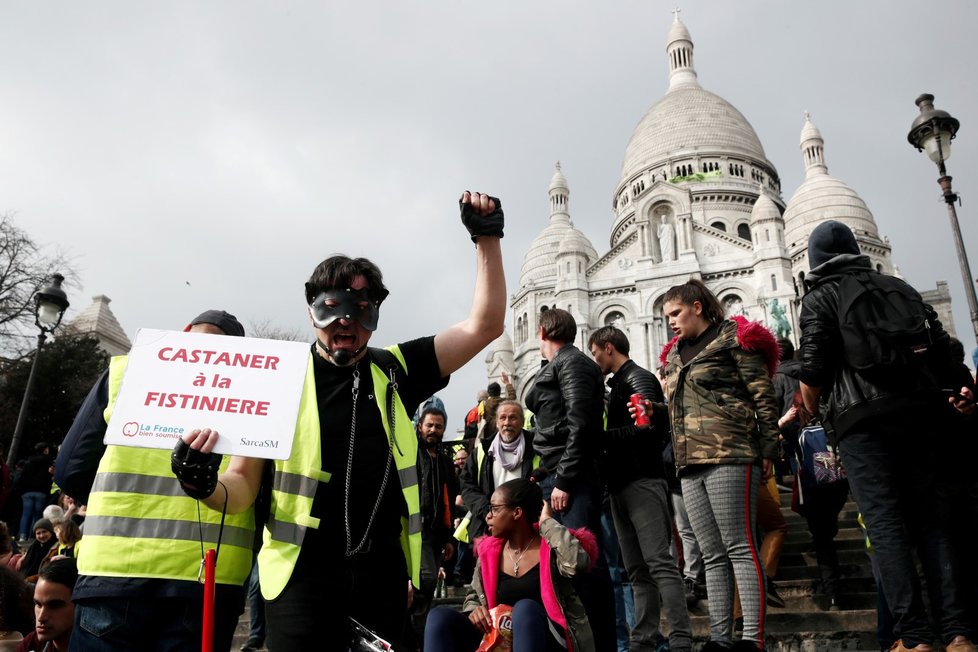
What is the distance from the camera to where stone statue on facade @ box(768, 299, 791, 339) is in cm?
3752

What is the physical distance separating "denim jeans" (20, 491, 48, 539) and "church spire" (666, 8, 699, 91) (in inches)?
2732

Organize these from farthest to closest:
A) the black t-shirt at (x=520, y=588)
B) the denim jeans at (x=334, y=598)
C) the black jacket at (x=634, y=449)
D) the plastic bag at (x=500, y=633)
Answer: the black jacket at (x=634, y=449)
the black t-shirt at (x=520, y=588)
the plastic bag at (x=500, y=633)
the denim jeans at (x=334, y=598)

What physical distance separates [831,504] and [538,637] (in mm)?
3245

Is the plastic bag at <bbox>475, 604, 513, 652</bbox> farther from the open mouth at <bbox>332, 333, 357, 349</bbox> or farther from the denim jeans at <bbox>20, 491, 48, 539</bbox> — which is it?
the denim jeans at <bbox>20, 491, 48, 539</bbox>

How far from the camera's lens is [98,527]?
2674 millimetres

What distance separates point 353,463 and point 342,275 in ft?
2.32

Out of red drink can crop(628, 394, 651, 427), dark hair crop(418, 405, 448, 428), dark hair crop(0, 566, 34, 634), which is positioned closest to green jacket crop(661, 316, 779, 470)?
red drink can crop(628, 394, 651, 427)

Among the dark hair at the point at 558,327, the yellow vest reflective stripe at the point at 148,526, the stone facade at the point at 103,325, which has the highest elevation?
the stone facade at the point at 103,325

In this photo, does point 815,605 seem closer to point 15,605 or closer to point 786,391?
point 786,391

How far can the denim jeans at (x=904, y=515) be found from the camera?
142 inches

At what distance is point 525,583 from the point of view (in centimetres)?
404

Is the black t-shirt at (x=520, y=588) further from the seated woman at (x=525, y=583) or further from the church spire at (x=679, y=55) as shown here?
the church spire at (x=679, y=55)

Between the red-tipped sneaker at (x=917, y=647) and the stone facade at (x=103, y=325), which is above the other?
the stone facade at (x=103, y=325)

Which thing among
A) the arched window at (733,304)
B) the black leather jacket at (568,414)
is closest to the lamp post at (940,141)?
the black leather jacket at (568,414)
